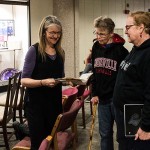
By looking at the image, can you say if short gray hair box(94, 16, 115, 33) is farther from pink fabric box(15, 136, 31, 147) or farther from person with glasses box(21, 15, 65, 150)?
pink fabric box(15, 136, 31, 147)

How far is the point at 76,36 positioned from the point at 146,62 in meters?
3.95

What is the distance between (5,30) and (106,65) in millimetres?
3366

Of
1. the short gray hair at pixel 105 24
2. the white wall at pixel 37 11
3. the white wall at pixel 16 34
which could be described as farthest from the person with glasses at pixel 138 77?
the white wall at pixel 16 34

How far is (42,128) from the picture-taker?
225cm

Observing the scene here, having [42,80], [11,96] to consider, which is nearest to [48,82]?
[42,80]

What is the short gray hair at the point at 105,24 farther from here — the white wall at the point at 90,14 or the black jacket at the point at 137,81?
the white wall at the point at 90,14

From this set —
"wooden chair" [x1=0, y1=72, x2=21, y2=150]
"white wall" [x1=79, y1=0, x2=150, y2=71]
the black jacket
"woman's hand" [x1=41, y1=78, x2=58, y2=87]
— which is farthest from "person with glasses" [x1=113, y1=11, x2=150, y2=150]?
"white wall" [x1=79, y1=0, x2=150, y2=71]

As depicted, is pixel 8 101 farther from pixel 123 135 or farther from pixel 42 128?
pixel 123 135

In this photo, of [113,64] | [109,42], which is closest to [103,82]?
[113,64]

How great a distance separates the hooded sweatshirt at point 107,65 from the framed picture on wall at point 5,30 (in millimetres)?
3178

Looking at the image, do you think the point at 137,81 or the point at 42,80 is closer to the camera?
the point at 137,81

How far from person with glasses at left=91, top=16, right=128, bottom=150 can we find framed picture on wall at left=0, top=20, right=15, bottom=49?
314 centimetres

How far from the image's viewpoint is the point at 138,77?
1.82 meters

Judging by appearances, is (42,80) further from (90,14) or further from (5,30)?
(90,14)
